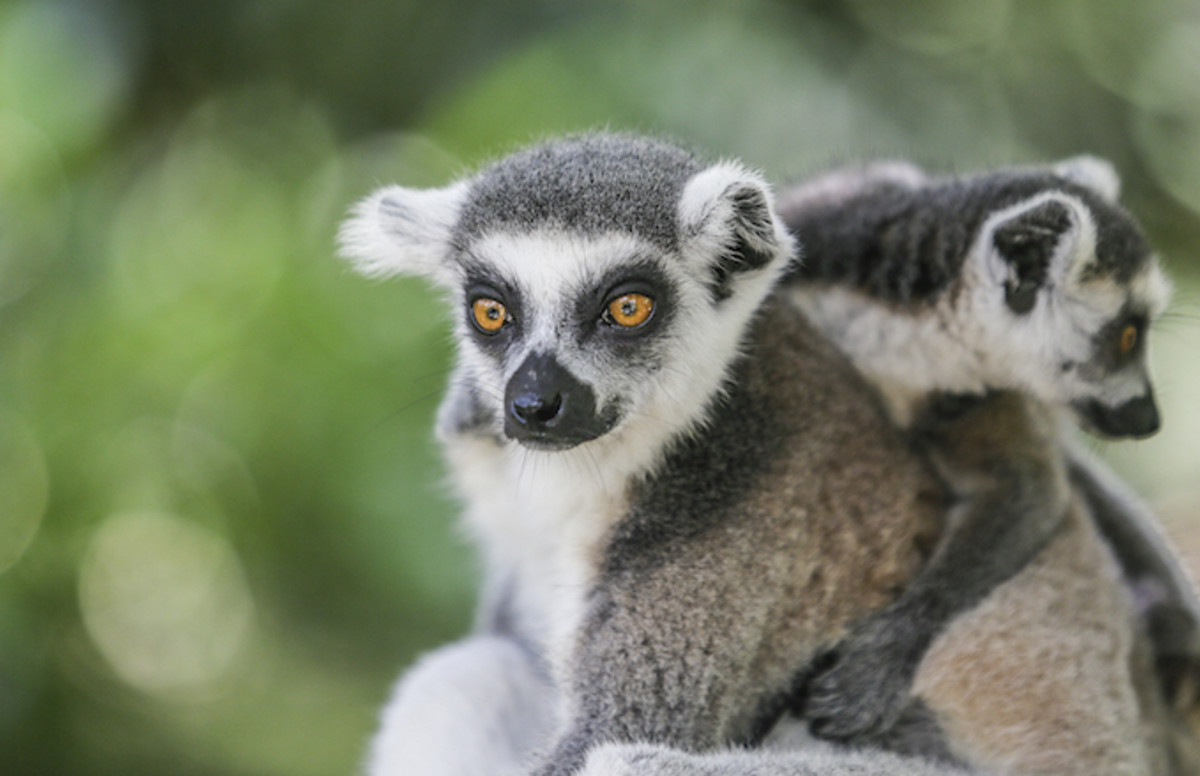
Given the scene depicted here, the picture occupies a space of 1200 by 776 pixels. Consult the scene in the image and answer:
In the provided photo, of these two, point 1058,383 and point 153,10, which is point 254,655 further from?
point 1058,383

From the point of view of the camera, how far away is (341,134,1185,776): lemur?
2270 millimetres

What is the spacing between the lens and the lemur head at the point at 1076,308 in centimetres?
276

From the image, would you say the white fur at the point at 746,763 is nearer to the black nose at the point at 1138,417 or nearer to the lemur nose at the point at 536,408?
the lemur nose at the point at 536,408

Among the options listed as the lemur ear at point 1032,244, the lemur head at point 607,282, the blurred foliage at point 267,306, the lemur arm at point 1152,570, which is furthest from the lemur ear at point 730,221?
the blurred foliage at point 267,306

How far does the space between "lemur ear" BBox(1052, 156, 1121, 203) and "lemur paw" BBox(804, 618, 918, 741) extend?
1.54 meters

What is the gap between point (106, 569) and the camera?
4887 mm

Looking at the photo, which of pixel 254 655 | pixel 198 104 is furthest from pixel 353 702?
pixel 198 104

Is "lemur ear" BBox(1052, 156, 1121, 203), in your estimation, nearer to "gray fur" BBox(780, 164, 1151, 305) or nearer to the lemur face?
"gray fur" BBox(780, 164, 1151, 305)

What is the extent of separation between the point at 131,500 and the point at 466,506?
249 centimetres

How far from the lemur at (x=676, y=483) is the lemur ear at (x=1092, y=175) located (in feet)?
3.47

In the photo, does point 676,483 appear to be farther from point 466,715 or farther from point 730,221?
point 466,715

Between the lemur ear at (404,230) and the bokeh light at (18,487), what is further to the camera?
the bokeh light at (18,487)

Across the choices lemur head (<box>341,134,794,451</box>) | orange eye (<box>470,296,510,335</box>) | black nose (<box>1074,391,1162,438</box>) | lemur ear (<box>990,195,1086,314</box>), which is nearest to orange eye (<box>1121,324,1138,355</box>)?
black nose (<box>1074,391,1162,438</box>)

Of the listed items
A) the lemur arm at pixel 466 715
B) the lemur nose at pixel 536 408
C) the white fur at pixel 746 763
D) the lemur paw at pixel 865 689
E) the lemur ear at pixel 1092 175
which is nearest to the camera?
the white fur at pixel 746 763
